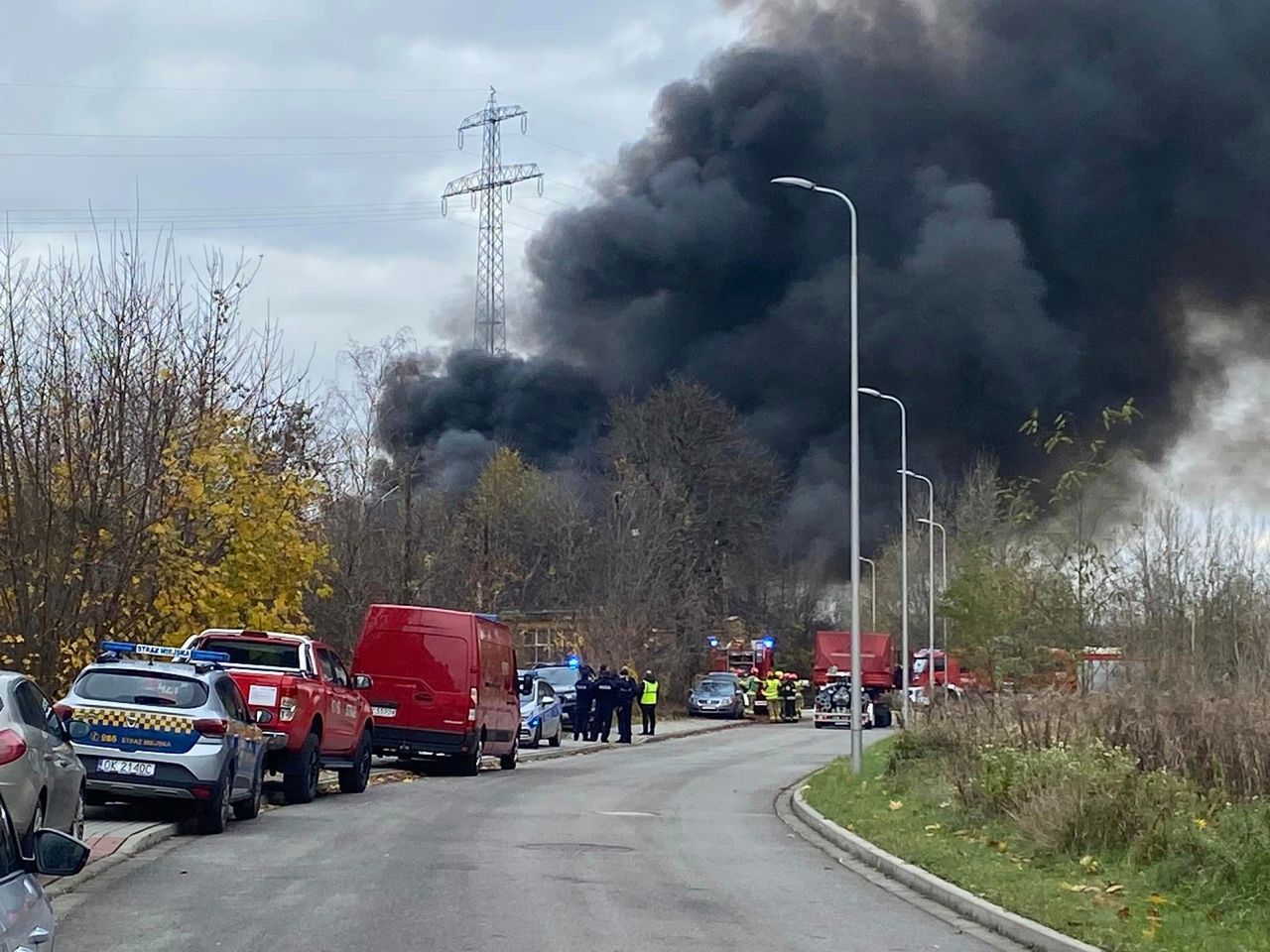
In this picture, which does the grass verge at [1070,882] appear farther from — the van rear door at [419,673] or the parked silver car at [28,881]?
the van rear door at [419,673]

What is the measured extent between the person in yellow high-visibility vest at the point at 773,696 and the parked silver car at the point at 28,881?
4544 cm

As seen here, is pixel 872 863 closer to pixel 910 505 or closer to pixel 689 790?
pixel 689 790

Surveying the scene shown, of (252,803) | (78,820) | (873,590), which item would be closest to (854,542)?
(252,803)

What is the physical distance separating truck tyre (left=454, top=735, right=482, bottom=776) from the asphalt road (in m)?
3.97

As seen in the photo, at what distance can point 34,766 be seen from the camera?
1045 cm

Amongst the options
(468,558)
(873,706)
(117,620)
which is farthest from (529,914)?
(873,706)

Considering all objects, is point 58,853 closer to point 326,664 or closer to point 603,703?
point 326,664

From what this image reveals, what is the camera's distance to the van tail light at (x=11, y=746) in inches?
398

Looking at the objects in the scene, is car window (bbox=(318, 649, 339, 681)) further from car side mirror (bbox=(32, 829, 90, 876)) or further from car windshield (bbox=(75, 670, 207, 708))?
car side mirror (bbox=(32, 829, 90, 876))

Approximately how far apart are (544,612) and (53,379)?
3666cm

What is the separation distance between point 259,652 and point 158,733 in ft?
14.3

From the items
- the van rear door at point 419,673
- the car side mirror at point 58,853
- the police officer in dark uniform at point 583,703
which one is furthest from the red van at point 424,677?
the car side mirror at point 58,853

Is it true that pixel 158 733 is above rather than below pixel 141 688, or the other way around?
below

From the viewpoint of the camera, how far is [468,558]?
45.5 m
